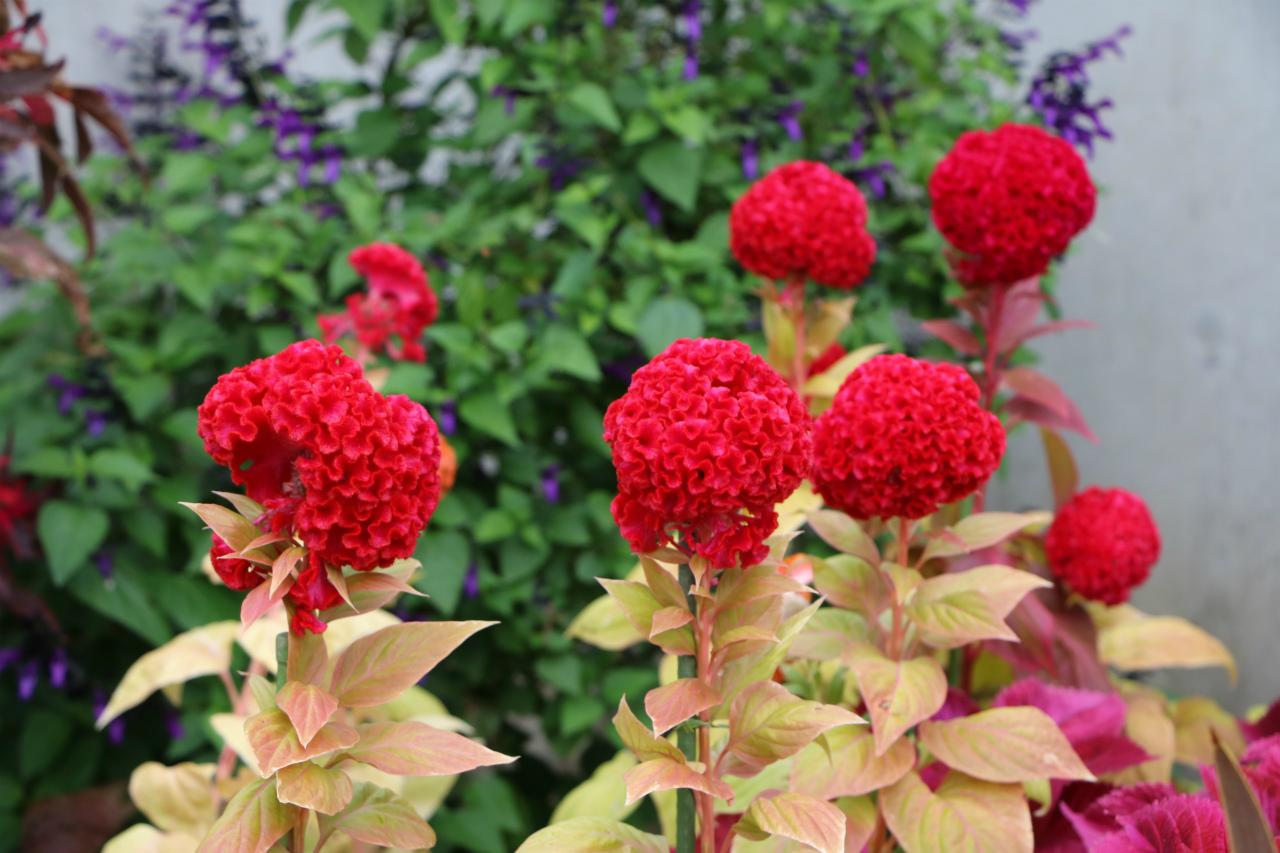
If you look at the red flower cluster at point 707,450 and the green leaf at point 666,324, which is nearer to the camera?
the red flower cluster at point 707,450

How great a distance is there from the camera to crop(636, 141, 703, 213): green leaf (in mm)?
2146

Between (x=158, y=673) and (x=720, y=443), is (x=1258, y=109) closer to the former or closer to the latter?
(x=720, y=443)

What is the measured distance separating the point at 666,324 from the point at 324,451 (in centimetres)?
139

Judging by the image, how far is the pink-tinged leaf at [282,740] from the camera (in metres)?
0.67

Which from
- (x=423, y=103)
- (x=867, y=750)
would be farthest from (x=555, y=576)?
(x=867, y=750)

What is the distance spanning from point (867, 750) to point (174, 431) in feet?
5.09

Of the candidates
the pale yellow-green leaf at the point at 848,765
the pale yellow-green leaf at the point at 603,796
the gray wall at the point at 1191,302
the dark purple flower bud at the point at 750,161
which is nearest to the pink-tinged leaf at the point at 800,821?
the pale yellow-green leaf at the point at 848,765

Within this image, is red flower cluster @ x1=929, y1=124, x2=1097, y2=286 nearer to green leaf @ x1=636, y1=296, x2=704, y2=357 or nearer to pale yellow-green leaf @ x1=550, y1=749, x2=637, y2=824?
pale yellow-green leaf @ x1=550, y1=749, x2=637, y2=824

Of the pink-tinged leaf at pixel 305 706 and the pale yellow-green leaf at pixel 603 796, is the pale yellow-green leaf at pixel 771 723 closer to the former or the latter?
the pink-tinged leaf at pixel 305 706

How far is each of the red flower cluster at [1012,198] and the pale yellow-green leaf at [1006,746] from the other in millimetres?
503

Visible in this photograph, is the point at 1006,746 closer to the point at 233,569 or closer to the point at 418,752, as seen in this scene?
the point at 418,752

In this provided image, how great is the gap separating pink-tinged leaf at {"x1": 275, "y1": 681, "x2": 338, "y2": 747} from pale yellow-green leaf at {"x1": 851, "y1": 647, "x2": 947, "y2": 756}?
40 centimetres

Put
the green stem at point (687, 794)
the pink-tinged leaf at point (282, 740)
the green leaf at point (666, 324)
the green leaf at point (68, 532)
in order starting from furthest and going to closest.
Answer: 1. the green leaf at point (666, 324)
2. the green leaf at point (68, 532)
3. the green stem at point (687, 794)
4. the pink-tinged leaf at point (282, 740)

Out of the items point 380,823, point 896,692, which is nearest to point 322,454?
point 380,823
